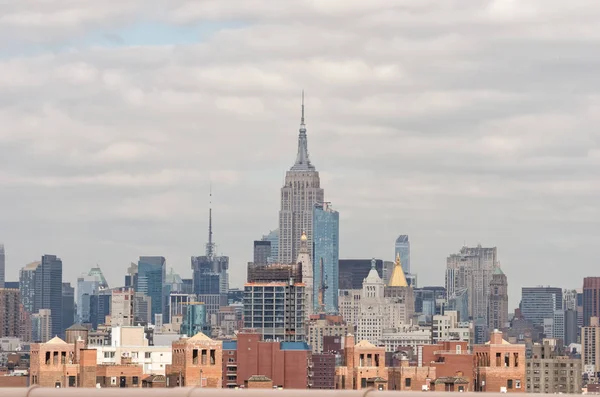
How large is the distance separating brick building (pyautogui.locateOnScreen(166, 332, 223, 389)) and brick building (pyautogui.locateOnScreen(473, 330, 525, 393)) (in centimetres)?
1828

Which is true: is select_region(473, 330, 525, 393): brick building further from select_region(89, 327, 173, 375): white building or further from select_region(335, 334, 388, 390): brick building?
select_region(89, 327, 173, 375): white building

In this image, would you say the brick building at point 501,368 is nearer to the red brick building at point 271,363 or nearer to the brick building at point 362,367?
the brick building at point 362,367

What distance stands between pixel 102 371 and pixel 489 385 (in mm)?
28938

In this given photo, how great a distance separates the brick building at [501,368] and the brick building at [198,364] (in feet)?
60.0

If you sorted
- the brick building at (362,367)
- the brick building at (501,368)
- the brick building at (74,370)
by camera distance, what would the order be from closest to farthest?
the brick building at (501,368), the brick building at (74,370), the brick building at (362,367)

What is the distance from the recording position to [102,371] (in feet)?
392

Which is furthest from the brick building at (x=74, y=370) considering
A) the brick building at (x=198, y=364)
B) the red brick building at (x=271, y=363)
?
the red brick building at (x=271, y=363)

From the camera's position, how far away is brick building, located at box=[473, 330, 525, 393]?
10950cm

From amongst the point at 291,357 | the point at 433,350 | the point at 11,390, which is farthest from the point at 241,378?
the point at 11,390

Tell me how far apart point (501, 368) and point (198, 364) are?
20.7 m

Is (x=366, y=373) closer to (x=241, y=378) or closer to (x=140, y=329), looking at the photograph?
(x=241, y=378)

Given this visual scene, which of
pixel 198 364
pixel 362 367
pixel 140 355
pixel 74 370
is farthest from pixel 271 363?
pixel 198 364

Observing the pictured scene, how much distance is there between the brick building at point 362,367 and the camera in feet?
377

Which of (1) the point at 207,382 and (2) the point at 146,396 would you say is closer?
(2) the point at 146,396
